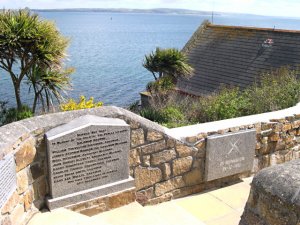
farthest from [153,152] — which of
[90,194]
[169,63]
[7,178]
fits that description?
[169,63]

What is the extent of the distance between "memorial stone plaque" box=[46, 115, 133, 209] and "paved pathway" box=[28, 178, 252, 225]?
0.28 m

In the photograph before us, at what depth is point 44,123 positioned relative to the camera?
4.38 metres

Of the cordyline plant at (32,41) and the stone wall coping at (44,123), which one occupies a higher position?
the cordyline plant at (32,41)

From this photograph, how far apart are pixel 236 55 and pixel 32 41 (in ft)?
41.0

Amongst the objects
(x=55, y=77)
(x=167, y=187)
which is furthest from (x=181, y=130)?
(x=55, y=77)

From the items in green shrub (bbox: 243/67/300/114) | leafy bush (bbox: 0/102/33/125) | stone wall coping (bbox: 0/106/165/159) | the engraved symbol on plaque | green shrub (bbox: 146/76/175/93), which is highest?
stone wall coping (bbox: 0/106/165/159)

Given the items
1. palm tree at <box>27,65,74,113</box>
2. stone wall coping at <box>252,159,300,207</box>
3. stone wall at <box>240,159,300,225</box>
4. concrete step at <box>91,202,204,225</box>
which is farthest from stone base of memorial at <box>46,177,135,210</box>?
palm tree at <box>27,65,74,113</box>

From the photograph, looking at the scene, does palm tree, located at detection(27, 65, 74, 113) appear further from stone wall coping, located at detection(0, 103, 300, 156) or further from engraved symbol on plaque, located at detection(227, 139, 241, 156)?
engraved symbol on plaque, located at detection(227, 139, 241, 156)

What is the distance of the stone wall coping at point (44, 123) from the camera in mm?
3896

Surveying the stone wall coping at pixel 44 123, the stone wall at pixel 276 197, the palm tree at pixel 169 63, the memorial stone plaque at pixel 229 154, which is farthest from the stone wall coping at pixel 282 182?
the palm tree at pixel 169 63

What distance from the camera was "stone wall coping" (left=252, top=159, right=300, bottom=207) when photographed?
217 cm

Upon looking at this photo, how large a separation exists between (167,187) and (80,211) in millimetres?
1451

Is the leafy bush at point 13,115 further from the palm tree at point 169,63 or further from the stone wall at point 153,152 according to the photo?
the palm tree at point 169,63

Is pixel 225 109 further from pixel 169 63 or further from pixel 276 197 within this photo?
pixel 169 63
